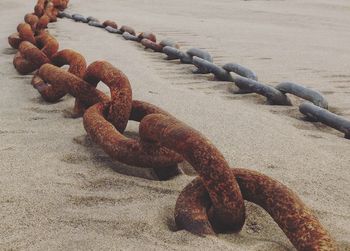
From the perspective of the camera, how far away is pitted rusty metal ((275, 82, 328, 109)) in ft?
8.17

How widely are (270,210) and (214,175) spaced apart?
177 mm

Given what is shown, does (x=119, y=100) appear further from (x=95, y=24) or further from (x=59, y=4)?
(x=59, y=4)

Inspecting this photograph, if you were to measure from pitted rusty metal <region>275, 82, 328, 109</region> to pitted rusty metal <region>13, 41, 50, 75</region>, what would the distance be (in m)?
1.46

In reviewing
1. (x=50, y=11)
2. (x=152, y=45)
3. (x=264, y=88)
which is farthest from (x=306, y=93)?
(x=50, y=11)

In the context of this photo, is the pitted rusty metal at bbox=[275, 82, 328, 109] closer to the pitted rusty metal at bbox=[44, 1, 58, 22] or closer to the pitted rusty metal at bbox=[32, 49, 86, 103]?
the pitted rusty metal at bbox=[32, 49, 86, 103]

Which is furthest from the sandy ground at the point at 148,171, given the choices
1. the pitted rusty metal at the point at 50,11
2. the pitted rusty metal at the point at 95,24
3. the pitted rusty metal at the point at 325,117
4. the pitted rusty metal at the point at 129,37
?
the pitted rusty metal at the point at 50,11

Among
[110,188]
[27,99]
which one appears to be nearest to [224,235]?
[110,188]

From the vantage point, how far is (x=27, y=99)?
262 cm

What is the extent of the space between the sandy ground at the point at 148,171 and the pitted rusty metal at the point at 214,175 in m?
0.06

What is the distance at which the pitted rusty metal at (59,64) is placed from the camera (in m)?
2.31

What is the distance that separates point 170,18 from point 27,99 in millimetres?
6081

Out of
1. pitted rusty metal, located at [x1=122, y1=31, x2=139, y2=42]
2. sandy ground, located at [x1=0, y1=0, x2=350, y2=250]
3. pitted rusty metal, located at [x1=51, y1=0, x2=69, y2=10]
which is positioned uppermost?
pitted rusty metal, located at [x1=51, y1=0, x2=69, y2=10]

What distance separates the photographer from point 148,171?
5.51 feet

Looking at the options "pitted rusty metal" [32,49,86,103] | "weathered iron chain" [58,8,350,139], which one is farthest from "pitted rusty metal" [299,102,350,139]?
"pitted rusty metal" [32,49,86,103]
